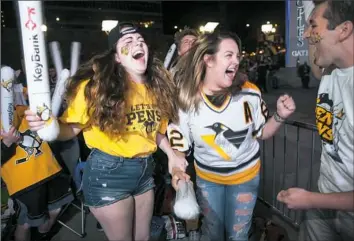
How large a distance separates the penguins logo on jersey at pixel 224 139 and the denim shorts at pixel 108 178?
16.9 inches

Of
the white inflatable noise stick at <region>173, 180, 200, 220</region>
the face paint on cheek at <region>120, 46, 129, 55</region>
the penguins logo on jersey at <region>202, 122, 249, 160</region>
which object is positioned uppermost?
the face paint on cheek at <region>120, 46, 129, 55</region>

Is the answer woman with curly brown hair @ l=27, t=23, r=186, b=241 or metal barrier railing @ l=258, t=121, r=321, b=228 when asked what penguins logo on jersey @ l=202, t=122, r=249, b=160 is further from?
metal barrier railing @ l=258, t=121, r=321, b=228

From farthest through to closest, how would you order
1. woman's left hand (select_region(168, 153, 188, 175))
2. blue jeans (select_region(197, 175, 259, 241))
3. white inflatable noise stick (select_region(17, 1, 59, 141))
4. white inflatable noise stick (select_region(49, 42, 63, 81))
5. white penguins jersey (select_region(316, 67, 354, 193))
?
white inflatable noise stick (select_region(49, 42, 63, 81)) → blue jeans (select_region(197, 175, 259, 241)) → woman's left hand (select_region(168, 153, 188, 175)) → white penguins jersey (select_region(316, 67, 354, 193)) → white inflatable noise stick (select_region(17, 1, 59, 141))

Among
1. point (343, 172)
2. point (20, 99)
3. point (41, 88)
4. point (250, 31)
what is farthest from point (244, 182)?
point (250, 31)

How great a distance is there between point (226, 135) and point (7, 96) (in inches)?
49.1

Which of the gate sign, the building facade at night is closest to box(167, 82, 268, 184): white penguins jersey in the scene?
the gate sign

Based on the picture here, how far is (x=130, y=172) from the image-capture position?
1708 mm

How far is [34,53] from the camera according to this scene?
1.11 metres

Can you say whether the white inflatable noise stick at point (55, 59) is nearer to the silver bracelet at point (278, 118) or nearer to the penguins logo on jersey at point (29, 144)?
the penguins logo on jersey at point (29, 144)

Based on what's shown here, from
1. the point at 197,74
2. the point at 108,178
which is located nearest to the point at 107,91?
the point at 108,178

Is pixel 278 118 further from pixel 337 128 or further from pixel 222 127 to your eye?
pixel 337 128

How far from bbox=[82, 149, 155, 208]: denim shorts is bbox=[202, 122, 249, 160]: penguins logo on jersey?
0.43 metres

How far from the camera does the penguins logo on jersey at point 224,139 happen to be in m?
1.84

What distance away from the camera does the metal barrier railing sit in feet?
10.3
